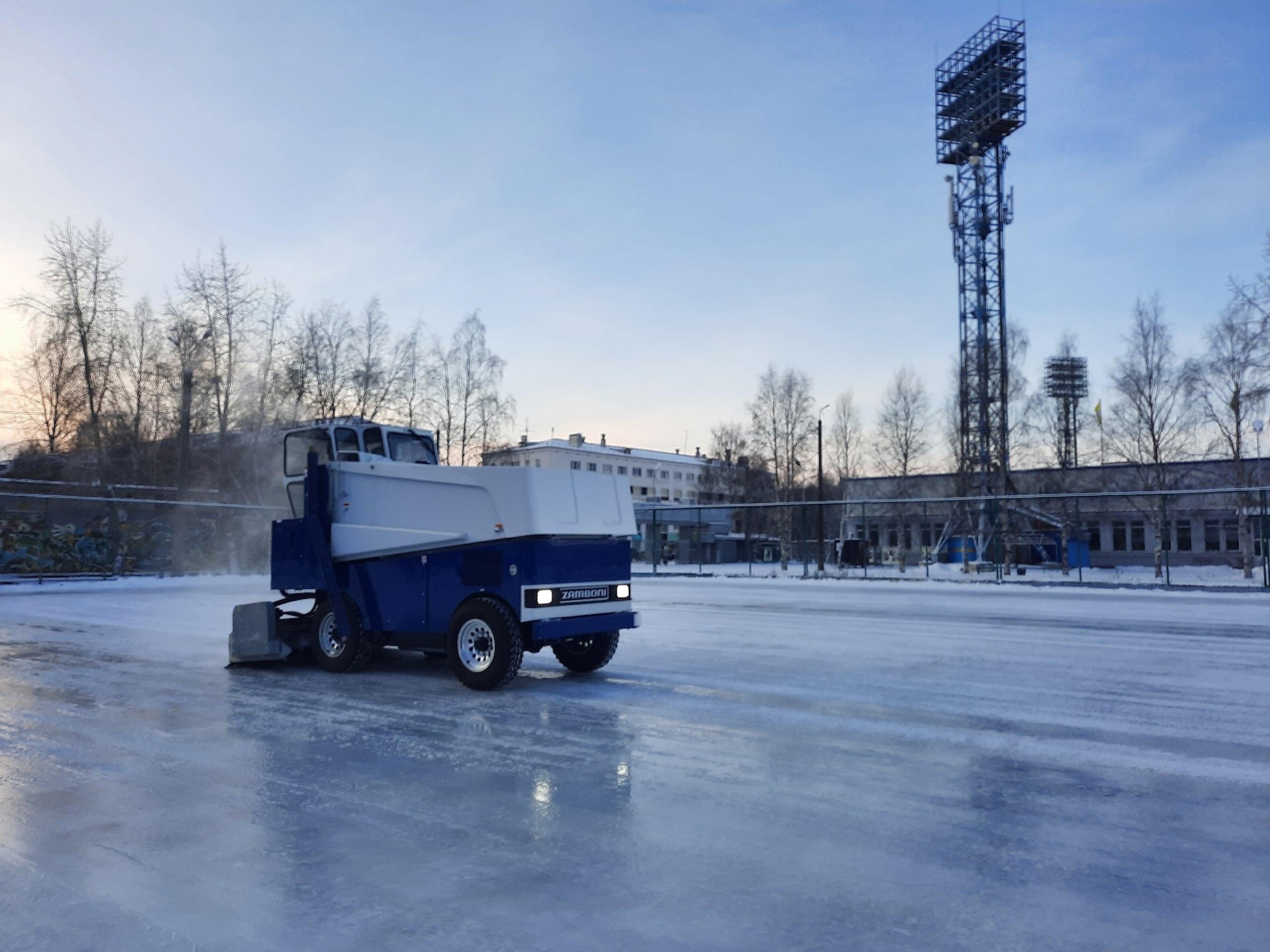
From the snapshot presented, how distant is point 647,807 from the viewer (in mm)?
4801

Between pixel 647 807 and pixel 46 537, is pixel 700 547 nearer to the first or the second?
pixel 46 537

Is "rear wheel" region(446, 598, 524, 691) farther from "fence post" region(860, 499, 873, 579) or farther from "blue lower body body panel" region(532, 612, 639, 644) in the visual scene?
"fence post" region(860, 499, 873, 579)

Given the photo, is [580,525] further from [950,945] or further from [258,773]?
[950,945]

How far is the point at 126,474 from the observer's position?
35469mm

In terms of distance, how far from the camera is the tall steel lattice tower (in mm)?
46562

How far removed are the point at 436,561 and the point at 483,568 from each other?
620 millimetres

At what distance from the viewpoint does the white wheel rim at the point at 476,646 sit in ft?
27.9

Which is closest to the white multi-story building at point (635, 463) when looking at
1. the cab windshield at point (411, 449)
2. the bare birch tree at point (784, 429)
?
the bare birch tree at point (784, 429)

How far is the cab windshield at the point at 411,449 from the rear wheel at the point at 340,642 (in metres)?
1.64

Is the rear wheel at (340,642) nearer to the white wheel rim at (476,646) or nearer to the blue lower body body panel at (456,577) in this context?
the blue lower body body panel at (456,577)

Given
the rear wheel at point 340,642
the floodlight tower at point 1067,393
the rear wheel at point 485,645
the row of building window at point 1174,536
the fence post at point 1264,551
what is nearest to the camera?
the rear wheel at point 485,645

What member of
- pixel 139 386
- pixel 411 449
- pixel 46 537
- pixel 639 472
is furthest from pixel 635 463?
pixel 411 449

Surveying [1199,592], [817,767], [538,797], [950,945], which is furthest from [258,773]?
[1199,592]

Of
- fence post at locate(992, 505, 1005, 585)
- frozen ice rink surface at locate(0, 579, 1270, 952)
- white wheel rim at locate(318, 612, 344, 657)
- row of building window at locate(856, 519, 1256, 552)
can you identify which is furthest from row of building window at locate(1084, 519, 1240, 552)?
white wheel rim at locate(318, 612, 344, 657)
